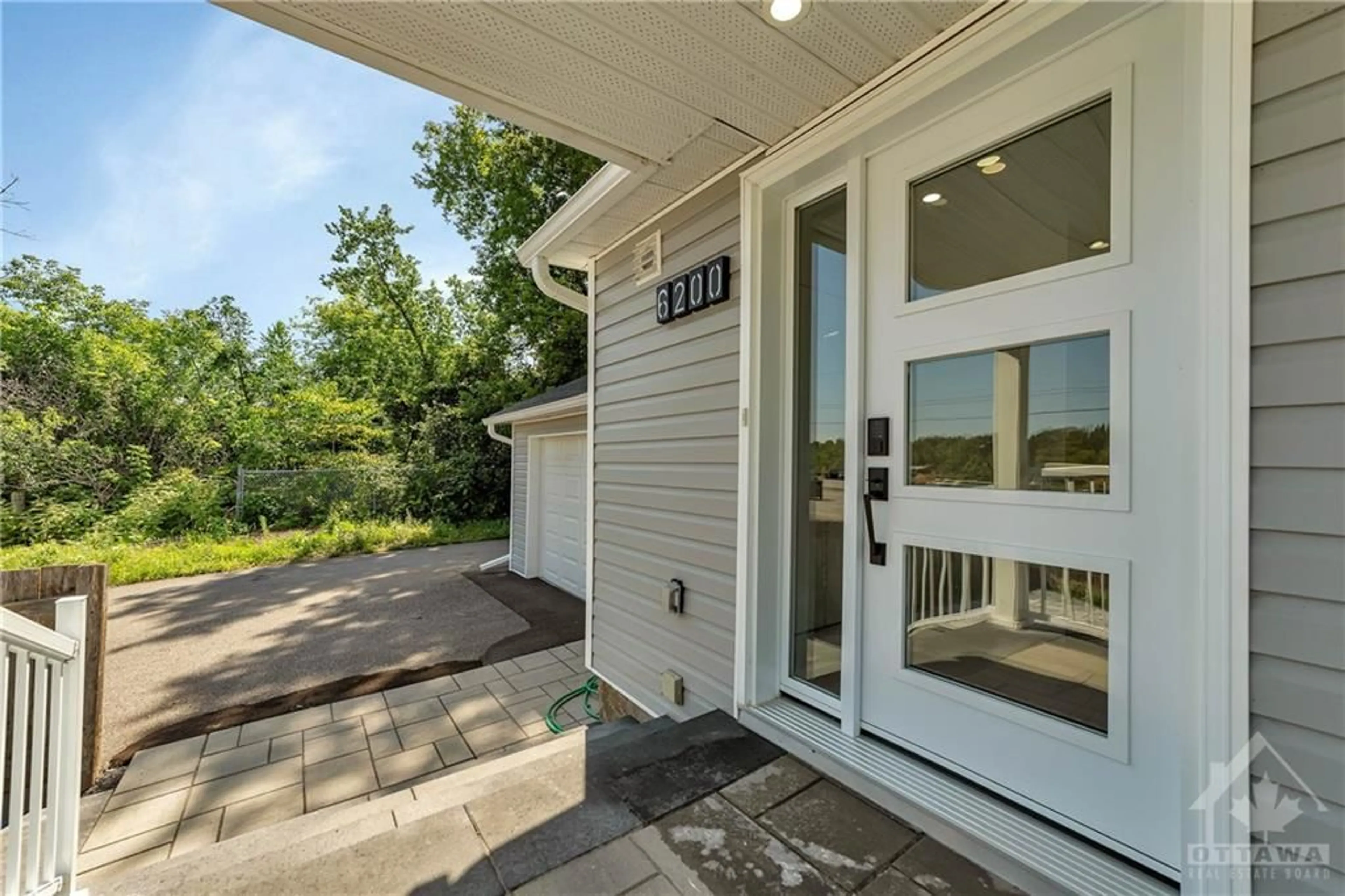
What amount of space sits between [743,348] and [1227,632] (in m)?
1.60

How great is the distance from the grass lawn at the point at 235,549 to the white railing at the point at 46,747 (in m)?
6.85

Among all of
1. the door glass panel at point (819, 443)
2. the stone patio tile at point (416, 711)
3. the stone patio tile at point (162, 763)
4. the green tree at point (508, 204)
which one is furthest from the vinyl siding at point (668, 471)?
the green tree at point (508, 204)

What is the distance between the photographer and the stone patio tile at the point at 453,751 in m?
2.97

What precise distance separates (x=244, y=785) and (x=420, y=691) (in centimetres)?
114

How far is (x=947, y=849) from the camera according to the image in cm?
134

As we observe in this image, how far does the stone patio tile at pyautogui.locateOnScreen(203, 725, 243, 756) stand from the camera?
10.1ft

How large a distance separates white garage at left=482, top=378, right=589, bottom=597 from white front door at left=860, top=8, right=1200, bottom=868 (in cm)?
414

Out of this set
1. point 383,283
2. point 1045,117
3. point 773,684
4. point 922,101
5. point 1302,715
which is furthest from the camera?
point 383,283

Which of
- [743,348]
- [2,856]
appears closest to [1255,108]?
[743,348]

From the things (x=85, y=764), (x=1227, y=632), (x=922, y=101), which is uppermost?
(x=922, y=101)

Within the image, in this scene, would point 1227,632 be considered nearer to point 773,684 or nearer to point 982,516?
point 982,516

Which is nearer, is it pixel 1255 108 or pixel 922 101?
pixel 1255 108

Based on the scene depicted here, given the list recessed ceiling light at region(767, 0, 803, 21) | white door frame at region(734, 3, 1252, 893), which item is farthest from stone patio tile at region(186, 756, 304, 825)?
recessed ceiling light at region(767, 0, 803, 21)

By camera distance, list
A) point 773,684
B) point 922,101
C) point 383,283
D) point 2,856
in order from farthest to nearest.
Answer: point 383,283 < point 773,684 < point 2,856 < point 922,101
